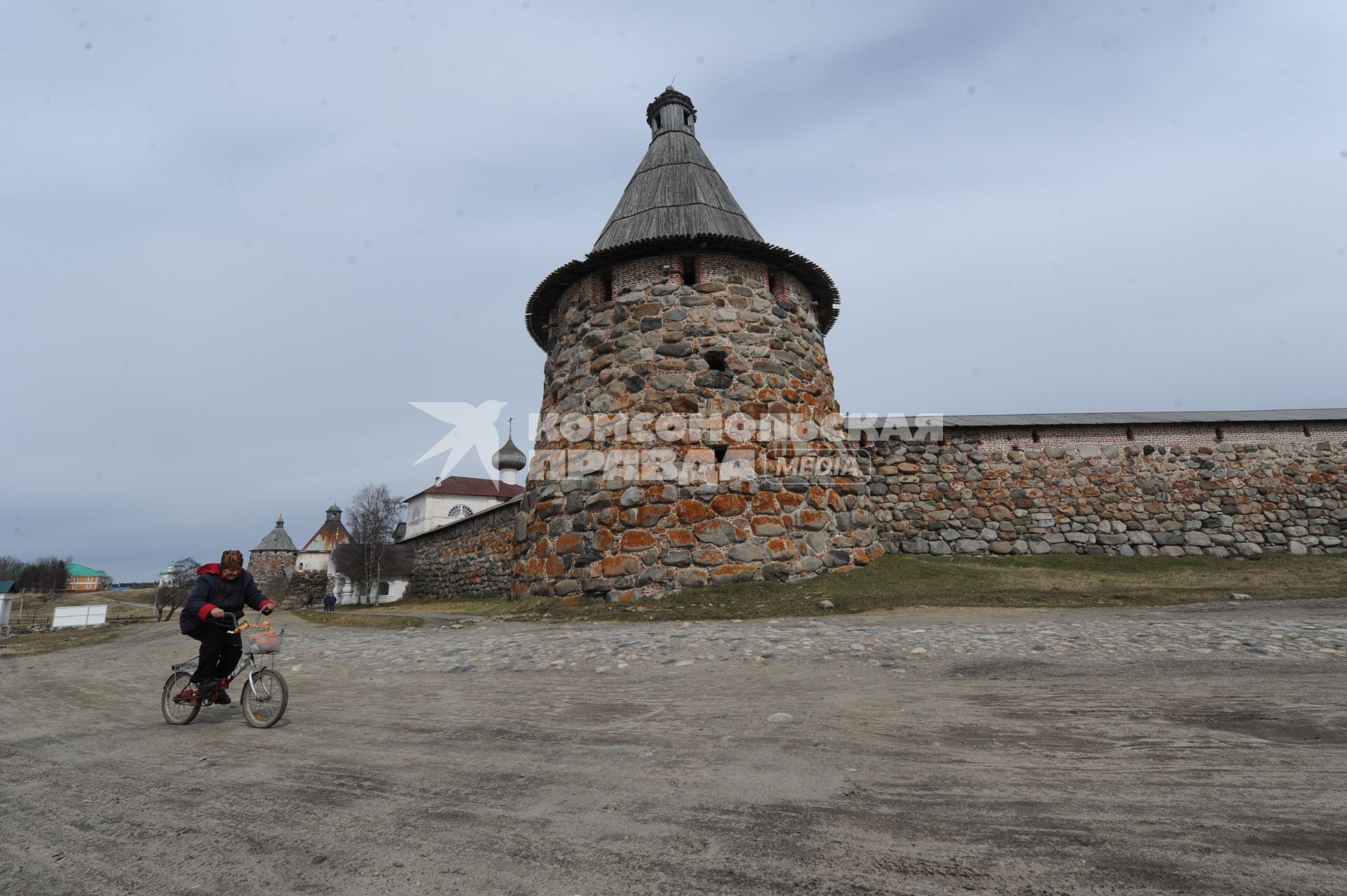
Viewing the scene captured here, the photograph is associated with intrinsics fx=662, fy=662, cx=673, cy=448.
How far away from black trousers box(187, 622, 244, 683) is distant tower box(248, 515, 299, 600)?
164 ft

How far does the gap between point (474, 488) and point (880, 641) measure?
187 feet

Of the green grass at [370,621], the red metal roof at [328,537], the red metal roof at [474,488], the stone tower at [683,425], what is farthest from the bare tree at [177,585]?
the stone tower at [683,425]

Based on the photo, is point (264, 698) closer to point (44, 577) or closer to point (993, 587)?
point (993, 587)

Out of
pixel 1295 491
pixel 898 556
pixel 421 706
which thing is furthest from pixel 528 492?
pixel 1295 491

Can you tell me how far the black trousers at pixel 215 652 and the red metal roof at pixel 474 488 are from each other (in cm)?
5316

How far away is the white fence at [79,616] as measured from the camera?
1038 inches

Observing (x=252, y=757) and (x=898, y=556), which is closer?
(x=252, y=757)

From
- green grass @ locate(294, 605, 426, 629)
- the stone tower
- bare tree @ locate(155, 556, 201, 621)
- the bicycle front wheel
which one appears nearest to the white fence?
bare tree @ locate(155, 556, 201, 621)

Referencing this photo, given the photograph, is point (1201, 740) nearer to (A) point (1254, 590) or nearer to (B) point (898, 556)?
(A) point (1254, 590)

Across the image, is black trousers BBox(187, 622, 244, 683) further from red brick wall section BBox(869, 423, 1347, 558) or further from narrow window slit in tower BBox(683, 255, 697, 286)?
red brick wall section BBox(869, 423, 1347, 558)

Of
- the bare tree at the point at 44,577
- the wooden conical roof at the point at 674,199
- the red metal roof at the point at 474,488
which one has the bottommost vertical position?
the bare tree at the point at 44,577

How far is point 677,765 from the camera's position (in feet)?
10.7

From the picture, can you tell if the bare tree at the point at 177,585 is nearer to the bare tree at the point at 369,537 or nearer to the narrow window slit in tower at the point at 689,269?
the bare tree at the point at 369,537

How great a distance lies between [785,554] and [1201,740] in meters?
8.32
